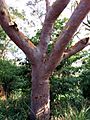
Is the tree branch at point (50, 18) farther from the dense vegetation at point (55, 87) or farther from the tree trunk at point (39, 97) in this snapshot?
the dense vegetation at point (55, 87)

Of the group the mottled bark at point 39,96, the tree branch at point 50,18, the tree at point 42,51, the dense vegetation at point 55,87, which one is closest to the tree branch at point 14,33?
the tree at point 42,51

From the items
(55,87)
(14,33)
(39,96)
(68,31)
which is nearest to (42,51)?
(14,33)

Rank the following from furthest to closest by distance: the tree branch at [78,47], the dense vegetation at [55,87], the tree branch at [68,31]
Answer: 1. the dense vegetation at [55,87]
2. the tree branch at [78,47]
3. the tree branch at [68,31]

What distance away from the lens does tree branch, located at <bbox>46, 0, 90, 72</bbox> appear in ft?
21.3

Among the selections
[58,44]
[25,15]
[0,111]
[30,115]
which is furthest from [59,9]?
[25,15]

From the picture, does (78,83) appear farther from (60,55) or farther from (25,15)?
(25,15)

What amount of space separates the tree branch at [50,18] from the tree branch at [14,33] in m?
0.31

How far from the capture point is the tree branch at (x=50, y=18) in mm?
7197

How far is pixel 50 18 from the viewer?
308 inches

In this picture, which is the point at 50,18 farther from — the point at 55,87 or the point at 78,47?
the point at 55,87

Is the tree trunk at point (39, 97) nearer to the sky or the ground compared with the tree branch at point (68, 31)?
nearer to the ground

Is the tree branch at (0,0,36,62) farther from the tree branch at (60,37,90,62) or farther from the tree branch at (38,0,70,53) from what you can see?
the tree branch at (60,37,90,62)

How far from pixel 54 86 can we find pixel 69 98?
0.61 meters

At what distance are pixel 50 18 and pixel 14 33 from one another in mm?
961
